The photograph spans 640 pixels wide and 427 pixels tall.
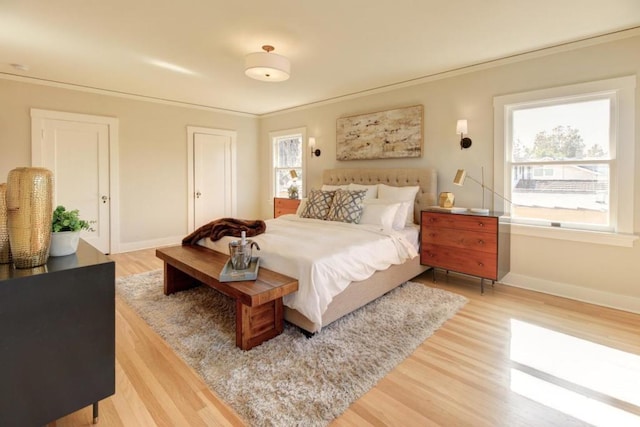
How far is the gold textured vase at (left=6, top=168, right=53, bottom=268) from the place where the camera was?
4.32 feet

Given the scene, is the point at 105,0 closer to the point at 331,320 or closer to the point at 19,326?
the point at 19,326

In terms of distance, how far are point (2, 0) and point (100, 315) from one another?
2548 millimetres

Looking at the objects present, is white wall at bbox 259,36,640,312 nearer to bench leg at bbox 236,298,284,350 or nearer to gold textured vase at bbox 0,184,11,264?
bench leg at bbox 236,298,284,350

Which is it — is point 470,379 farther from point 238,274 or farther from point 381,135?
point 381,135

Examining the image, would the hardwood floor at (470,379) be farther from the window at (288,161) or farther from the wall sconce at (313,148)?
the window at (288,161)

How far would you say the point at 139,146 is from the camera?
5098mm

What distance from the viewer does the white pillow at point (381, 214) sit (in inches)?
140

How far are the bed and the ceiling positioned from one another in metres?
1.48

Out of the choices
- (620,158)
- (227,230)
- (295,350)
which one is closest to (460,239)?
(620,158)

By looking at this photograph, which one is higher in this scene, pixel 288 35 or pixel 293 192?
pixel 288 35

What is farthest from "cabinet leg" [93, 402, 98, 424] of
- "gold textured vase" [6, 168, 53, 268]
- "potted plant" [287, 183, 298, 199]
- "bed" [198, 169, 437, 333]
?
"potted plant" [287, 183, 298, 199]

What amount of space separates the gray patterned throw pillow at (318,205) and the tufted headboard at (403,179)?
78 centimetres

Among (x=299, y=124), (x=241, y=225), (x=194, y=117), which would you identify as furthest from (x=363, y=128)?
(x=194, y=117)

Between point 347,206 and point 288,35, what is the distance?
1857 mm
